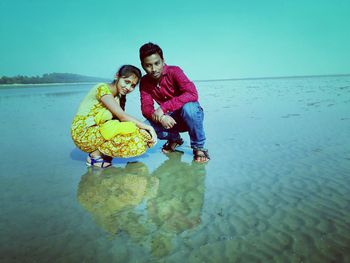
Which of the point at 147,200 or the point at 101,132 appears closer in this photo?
the point at 147,200

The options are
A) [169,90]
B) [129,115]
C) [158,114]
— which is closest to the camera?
[129,115]

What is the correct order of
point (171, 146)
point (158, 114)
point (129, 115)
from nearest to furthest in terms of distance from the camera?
point (129, 115), point (158, 114), point (171, 146)

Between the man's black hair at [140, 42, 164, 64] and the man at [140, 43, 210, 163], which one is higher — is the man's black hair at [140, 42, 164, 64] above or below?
above

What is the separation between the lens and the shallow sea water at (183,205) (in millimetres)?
1922

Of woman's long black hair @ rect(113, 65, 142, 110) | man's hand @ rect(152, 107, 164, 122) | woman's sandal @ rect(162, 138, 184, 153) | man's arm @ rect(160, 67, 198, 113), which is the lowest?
woman's sandal @ rect(162, 138, 184, 153)

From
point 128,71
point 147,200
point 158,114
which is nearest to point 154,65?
point 128,71

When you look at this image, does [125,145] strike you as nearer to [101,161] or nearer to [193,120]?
[101,161]

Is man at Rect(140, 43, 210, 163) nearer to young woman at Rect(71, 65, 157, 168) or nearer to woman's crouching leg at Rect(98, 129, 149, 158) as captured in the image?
young woman at Rect(71, 65, 157, 168)

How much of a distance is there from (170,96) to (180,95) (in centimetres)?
27

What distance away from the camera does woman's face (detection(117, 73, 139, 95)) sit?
367 cm

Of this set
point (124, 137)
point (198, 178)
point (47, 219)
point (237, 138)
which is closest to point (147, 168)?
point (124, 137)

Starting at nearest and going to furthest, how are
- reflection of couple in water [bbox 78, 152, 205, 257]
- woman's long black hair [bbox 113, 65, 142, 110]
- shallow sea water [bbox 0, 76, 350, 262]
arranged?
shallow sea water [bbox 0, 76, 350, 262]
reflection of couple in water [bbox 78, 152, 205, 257]
woman's long black hair [bbox 113, 65, 142, 110]

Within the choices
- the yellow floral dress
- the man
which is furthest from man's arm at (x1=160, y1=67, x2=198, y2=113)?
the yellow floral dress

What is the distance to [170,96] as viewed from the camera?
4305 mm
